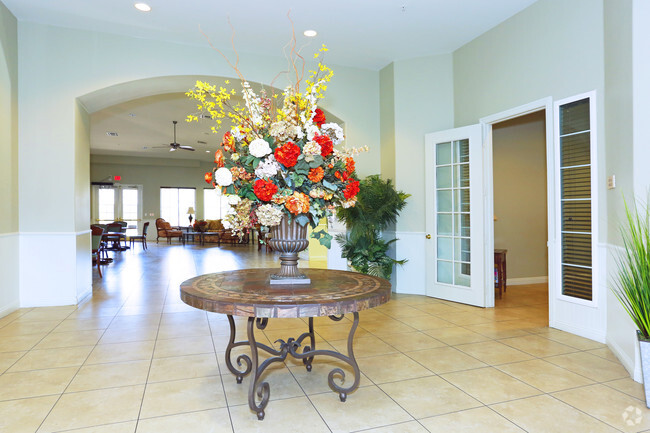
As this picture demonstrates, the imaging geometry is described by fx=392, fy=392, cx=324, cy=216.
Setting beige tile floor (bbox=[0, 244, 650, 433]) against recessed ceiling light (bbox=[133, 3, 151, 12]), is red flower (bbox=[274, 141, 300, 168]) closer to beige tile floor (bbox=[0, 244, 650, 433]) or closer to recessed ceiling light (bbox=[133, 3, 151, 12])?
beige tile floor (bbox=[0, 244, 650, 433])

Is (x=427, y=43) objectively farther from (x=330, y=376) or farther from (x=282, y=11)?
(x=330, y=376)

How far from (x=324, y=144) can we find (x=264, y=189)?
1.37ft

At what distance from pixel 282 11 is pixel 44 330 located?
4120 millimetres

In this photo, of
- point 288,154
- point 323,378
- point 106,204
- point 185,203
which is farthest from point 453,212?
point 106,204

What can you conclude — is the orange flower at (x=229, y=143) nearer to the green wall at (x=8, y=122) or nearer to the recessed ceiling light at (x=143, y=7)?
the recessed ceiling light at (x=143, y=7)

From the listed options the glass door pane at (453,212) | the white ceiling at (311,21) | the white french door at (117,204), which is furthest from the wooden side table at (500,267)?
the white french door at (117,204)

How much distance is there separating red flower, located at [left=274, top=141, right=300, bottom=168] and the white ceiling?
2846mm

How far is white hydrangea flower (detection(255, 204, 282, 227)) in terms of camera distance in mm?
2148

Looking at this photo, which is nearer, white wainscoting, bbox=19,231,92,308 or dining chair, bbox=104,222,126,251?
white wainscoting, bbox=19,231,92,308

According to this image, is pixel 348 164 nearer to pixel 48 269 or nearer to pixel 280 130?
pixel 280 130

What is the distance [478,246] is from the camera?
4.82 m

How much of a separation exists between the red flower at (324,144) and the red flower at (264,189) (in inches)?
13.4

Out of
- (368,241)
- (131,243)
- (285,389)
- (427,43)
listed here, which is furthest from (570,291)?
(131,243)

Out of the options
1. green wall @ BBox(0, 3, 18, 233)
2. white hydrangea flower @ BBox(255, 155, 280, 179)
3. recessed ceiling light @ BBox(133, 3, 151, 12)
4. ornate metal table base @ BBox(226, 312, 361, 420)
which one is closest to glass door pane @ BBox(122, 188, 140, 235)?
green wall @ BBox(0, 3, 18, 233)
